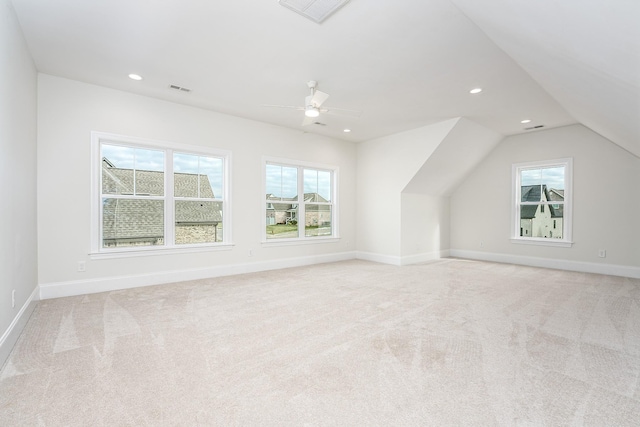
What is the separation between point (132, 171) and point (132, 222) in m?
0.77

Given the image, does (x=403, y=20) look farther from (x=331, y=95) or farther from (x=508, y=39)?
(x=331, y=95)

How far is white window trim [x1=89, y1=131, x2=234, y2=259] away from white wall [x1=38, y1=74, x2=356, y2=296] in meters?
0.07

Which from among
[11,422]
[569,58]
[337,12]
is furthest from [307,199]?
[11,422]

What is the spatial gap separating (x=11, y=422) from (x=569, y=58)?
14.4 ft

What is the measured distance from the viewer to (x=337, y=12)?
2.59 m

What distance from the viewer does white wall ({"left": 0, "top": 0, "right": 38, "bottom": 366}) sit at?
7.81 feet

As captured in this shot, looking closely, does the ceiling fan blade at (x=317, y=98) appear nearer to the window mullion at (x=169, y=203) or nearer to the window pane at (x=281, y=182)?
the window pane at (x=281, y=182)

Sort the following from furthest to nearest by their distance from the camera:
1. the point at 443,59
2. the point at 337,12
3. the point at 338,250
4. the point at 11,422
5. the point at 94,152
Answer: the point at 338,250
the point at 94,152
the point at 443,59
the point at 337,12
the point at 11,422

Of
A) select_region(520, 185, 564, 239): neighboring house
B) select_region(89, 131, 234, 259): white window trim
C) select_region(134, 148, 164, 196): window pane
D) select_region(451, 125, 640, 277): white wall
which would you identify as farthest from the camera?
select_region(520, 185, 564, 239): neighboring house

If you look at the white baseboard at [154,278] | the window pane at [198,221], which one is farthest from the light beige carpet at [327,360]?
the window pane at [198,221]

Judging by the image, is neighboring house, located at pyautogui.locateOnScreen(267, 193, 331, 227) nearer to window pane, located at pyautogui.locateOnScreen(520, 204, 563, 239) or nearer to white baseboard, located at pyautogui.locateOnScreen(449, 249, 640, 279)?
white baseboard, located at pyautogui.locateOnScreen(449, 249, 640, 279)

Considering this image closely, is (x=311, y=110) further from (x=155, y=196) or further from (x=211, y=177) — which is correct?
(x=155, y=196)

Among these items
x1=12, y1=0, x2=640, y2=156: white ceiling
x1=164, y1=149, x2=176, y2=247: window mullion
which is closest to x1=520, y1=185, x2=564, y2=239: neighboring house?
x1=12, y1=0, x2=640, y2=156: white ceiling

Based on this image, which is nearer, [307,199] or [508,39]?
[508,39]
